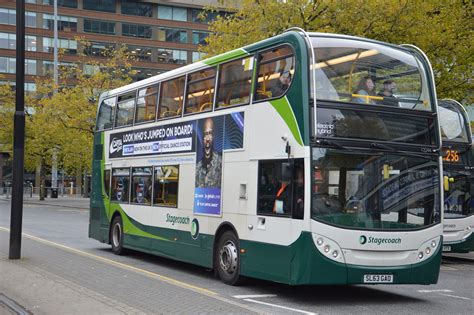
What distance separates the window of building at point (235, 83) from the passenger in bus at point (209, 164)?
55 centimetres

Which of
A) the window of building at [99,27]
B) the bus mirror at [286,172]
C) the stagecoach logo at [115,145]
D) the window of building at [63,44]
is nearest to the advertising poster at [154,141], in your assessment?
the stagecoach logo at [115,145]

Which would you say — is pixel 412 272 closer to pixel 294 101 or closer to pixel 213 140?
pixel 294 101

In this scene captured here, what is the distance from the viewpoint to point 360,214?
9242 millimetres

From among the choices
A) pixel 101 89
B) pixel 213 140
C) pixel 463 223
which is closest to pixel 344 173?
pixel 213 140

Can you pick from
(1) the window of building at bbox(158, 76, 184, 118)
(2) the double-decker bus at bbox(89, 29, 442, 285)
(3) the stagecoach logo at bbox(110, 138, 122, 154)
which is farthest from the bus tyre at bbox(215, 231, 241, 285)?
(3) the stagecoach logo at bbox(110, 138, 122, 154)

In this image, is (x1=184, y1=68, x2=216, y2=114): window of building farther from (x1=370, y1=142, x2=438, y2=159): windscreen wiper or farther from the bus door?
(x1=370, y1=142, x2=438, y2=159): windscreen wiper

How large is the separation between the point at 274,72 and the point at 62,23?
7935 centimetres

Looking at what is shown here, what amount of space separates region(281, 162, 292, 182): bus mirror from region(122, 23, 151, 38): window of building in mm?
82073

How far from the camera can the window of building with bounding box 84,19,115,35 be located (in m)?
85.8

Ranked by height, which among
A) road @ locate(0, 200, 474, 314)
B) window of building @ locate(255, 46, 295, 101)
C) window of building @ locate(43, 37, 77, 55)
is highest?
window of building @ locate(43, 37, 77, 55)

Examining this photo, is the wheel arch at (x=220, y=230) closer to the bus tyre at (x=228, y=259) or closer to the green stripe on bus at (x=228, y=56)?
the bus tyre at (x=228, y=259)

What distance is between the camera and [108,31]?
286 ft

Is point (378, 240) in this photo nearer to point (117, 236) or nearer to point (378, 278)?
point (378, 278)

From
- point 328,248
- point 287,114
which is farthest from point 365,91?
point 328,248
